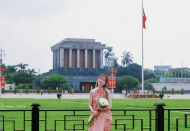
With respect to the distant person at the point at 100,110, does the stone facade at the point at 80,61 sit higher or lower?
higher

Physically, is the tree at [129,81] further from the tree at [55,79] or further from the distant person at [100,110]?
the distant person at [100,110]

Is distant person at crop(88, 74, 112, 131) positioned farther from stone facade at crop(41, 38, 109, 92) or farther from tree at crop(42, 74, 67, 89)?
stone facade at crop(41, 38, 109, 92)

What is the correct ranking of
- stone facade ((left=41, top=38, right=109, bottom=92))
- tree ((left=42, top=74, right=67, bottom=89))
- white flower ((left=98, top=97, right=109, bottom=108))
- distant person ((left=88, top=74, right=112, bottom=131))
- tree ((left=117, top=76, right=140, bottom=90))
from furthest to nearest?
stone facade ((left=41, top=38, right=109, bottom=92)) < tree ((left=117, top=76, right=140, bottom=90)) < tree ((left=42, top=74, right=67, bottom=89)) < distant person ((left=88, top=74, right=112, bottom=131)) < white flower ((left=98, top=97, right=109, bottom=108))

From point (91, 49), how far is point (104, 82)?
86.4m

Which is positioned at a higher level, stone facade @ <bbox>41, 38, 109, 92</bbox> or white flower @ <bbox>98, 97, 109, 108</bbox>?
stone facade @ <bbox>41, 38, 109, 92</bbox>

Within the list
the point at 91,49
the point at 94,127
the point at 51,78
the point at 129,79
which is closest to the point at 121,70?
the point at 91,49

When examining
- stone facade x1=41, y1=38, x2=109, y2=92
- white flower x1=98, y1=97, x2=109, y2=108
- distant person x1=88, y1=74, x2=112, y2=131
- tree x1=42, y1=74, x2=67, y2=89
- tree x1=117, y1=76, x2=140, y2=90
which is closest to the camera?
white flower x1=98, y1=97, x2=109, y2=108

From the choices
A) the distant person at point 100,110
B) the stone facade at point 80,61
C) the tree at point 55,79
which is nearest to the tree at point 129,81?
the stone facade at point 80,61

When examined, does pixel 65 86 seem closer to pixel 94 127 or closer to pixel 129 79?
pixel 129 79

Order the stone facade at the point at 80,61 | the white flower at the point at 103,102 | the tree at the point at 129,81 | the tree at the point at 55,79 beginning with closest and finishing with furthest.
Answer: the white flower at the point at 103,102 < the tree at the point at 55,79 < the tree at the point at 129,81 < the stone facade at the point at 80,61

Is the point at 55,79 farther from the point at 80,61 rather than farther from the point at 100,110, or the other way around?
the point at 100,110

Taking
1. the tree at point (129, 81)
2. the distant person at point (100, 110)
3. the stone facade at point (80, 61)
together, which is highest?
the stone facade at point (80, 61)

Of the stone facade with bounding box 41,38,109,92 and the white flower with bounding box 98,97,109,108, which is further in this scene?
the stone facade with bounding box 41,38,109,92

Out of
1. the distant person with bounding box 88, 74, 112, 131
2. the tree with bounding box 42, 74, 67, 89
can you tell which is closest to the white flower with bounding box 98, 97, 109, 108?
the distant person with bounding box 88, 74, 112, 131
